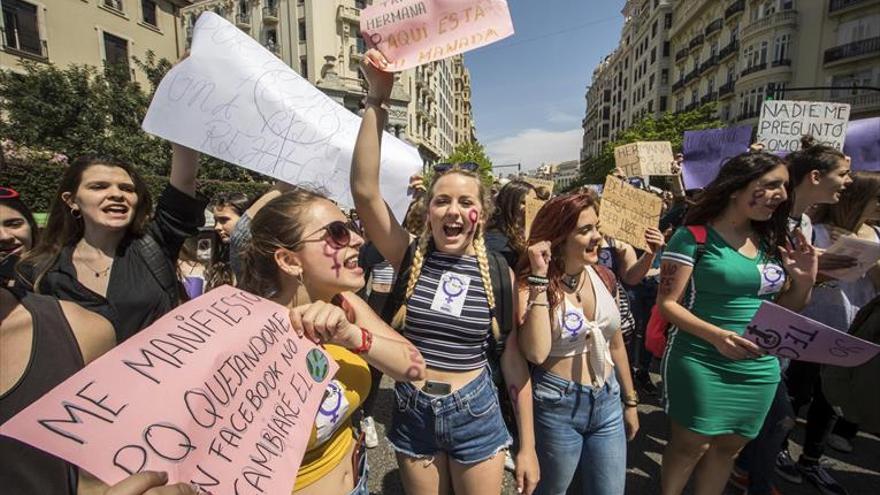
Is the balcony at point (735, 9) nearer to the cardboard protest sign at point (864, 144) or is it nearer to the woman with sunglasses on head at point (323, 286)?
the cardboard protest sign at point (864, 144)

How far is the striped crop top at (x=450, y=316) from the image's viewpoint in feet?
5.77

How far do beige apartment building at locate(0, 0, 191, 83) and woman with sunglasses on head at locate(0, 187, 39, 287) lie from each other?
16.2m

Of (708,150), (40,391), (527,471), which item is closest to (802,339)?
(527,471)

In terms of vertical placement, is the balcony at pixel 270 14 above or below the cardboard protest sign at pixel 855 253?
above

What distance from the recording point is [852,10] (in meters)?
26.1

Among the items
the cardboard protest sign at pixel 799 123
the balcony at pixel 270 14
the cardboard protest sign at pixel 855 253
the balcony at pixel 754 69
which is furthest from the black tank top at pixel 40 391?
the balcony at pixel 270 14

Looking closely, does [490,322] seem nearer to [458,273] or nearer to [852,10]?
[458,273]

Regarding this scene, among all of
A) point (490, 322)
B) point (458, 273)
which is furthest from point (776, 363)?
point (458, 273)

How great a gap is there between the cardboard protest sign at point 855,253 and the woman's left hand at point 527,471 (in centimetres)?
197

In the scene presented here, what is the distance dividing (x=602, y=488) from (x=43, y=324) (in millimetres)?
2214

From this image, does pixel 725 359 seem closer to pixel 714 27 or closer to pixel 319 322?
pixel 319 322

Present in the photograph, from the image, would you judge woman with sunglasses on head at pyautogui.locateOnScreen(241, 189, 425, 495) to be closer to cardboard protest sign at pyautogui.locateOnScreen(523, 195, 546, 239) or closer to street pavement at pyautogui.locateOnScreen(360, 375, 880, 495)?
cardboard protest sign at pyautogui.locateOnScreen(523, 195, 546, 239)

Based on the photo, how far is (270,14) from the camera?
3644 cm

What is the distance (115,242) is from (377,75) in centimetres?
160
